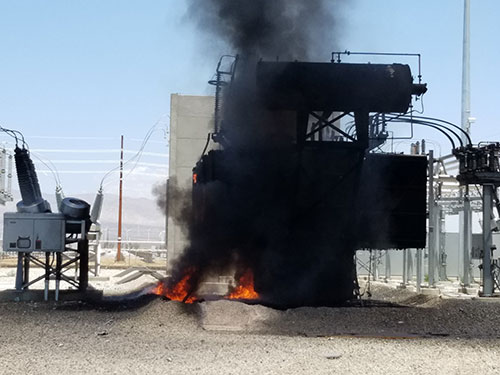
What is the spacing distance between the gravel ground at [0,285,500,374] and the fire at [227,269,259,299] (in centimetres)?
240

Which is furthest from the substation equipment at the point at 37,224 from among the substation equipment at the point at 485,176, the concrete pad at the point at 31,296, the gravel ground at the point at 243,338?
the substation equipment at the point at 485,176

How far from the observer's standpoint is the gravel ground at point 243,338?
420 inches

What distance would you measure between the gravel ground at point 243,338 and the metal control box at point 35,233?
1604 mm

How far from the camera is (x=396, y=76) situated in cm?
1703

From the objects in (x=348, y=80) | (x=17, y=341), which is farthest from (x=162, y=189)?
(x=17, y=341)

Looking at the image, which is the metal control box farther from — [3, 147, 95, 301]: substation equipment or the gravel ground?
the gravel ground

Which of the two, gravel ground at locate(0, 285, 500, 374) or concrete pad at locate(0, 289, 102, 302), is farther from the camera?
concrete pad at locate(0, 289, 102, 302)

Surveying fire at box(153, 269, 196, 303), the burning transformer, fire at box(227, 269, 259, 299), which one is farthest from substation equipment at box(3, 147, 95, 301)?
fire at box(227, 269, 259, 299)

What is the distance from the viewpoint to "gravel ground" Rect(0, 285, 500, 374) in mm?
10664

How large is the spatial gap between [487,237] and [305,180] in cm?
874

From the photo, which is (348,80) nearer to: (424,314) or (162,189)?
(424,314)

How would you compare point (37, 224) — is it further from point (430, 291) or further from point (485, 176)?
point (485, 176)

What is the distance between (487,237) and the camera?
23.9 m

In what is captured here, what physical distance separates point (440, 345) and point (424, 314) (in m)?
4.69
